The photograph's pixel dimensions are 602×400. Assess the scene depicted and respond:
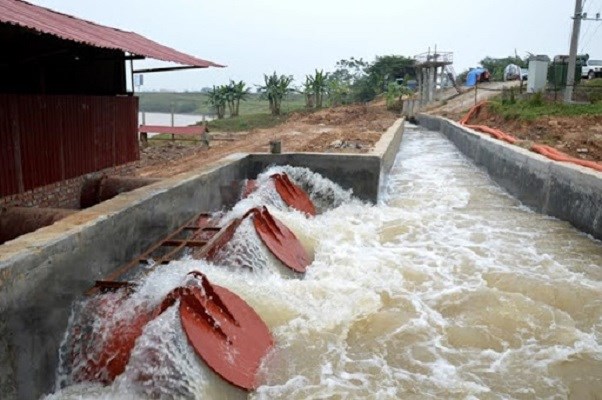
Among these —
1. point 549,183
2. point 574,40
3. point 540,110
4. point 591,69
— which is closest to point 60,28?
point 549,183

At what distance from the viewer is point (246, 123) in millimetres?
36656

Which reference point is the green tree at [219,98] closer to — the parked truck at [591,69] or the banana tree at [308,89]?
the banana tree at [308,89]

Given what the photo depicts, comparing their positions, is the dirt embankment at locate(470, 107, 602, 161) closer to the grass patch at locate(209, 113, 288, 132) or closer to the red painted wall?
the red painted wall

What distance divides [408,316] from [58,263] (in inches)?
147

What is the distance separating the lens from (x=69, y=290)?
4766 millimetres

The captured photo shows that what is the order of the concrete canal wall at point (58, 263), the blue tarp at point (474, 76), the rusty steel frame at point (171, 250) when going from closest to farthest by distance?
the concrete canal wall at point (58, 263) < the rusty steel frame at point (171, 250) < the blue tarp at point (474, 76)

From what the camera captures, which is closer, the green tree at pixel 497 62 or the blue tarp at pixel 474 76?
the blue tarp at pixel 474 76

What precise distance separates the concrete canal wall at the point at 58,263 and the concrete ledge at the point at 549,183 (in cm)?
664

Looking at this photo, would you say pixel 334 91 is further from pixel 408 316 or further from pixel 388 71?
pixel 408 316

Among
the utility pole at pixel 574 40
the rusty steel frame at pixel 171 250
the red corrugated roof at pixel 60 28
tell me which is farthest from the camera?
the utility pole at pixel 574 40

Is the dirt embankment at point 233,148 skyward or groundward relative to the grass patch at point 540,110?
groundward

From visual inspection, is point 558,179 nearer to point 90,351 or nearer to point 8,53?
point 90,351

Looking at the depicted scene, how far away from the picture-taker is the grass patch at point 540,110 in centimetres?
1781

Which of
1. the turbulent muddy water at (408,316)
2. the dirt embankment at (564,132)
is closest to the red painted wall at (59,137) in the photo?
the turbulent muddy water at (408,316)
